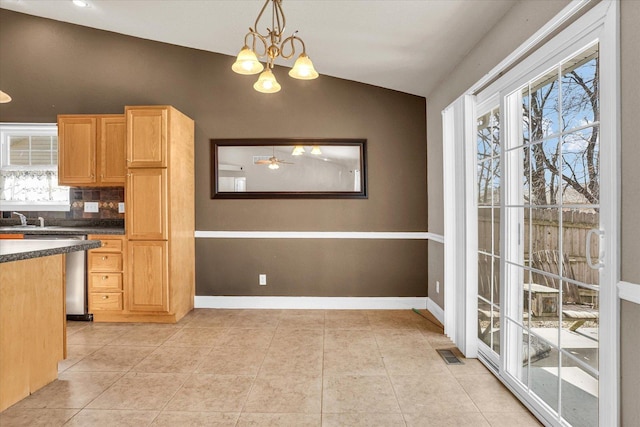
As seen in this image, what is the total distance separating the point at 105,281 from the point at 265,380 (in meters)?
2.26

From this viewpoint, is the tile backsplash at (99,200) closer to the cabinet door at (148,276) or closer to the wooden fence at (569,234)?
the cabinet door at (148,276)

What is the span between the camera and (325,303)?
431 centimetres

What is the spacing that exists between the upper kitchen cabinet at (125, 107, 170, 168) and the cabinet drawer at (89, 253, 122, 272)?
0.94m

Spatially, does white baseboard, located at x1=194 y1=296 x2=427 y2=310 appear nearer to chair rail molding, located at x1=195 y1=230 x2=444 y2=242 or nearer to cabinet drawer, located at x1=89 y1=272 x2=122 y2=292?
chair rail molding, located at x1=195 y1=230 x2=444 y2=242

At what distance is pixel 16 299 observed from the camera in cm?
222

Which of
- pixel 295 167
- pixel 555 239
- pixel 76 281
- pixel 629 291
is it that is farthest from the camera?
pixel 295 167

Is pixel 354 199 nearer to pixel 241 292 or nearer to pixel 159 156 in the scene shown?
pixel 241 292

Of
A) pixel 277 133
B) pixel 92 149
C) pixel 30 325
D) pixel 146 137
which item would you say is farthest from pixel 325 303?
pixel 92 149

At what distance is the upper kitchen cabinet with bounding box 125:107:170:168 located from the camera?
3719mm

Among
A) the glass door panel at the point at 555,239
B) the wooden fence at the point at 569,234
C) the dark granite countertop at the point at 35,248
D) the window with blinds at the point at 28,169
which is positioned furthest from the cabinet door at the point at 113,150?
the wooden fence at the point at 569,234

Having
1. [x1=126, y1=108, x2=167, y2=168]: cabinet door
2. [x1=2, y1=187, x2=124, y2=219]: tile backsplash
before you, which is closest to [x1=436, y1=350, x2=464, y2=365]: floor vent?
[x1=126, y1=108, x2=167, y2=168]: cabinet door

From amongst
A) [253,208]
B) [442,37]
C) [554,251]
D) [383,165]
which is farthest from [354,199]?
[554,251]

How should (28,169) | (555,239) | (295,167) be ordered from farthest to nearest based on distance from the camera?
(28,169), (295,167), (555,239)

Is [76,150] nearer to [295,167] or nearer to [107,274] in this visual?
[107,274]
